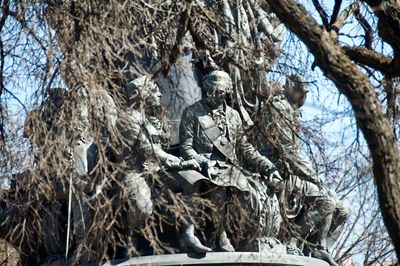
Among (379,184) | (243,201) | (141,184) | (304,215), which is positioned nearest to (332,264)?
(304,215)

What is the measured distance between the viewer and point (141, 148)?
1405cm

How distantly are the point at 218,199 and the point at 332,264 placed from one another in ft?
6.06

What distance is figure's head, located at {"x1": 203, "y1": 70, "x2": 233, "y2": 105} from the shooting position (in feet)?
50.6

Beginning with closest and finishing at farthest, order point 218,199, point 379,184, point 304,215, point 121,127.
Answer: point 379,184, point 121,127, point 218,199, point 304,215

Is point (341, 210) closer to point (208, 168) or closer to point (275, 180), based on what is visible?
point (275, 180)

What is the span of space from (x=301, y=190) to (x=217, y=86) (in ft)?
4.79

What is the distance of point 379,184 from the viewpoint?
1065cm

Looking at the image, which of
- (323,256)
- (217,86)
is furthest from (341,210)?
(217,86)

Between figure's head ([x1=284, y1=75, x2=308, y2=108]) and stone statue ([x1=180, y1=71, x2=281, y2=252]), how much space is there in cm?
62

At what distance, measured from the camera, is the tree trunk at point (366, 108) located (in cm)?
1059

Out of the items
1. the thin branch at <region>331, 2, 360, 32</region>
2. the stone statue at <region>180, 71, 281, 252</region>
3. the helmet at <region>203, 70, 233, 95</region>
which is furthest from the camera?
the helmet at <region>203, 70, 233, 95</region>

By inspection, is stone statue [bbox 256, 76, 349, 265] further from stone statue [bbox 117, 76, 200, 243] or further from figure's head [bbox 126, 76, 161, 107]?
figure's head [bbox 126, 76, 161, 107]

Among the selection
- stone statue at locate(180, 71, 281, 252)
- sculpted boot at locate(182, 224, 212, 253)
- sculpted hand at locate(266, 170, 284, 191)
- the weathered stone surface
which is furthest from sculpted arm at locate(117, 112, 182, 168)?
the weathered stone surface

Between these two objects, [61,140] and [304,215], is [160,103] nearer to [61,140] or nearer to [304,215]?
[304,215]
